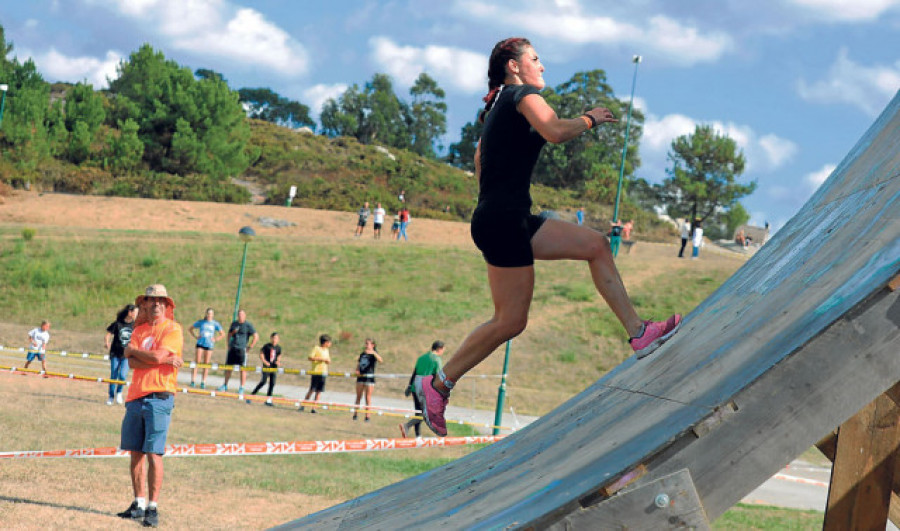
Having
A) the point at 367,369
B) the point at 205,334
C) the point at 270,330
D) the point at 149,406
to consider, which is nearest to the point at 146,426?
the point at 149,406

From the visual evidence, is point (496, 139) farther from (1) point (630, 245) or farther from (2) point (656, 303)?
(1) point (630, 245)

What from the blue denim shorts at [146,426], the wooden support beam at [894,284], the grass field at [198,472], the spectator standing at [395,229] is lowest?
the grass field at [198,472]

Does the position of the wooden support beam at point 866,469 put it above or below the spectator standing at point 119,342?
above

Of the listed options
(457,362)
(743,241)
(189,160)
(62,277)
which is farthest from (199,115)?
(457,362)

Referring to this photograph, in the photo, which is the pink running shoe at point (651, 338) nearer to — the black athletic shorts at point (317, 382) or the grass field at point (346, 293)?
the black athletic shorts at point (317, 382)

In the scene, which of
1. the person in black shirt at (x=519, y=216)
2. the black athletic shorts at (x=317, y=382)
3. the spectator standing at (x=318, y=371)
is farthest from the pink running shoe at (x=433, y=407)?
the black athletic shorts at (x=317, y=382)

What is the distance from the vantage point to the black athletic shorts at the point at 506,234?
3.79m

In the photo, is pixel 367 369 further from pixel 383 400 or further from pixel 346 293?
pixel 346 293

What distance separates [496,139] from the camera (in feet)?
12.6

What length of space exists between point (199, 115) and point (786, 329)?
67484 millimetres

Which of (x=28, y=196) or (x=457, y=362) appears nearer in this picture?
(x=457, y=362)

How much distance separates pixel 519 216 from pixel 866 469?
183 centimetres

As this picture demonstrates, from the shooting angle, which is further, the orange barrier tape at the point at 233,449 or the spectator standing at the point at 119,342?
the spectator standing at the point at 119,342

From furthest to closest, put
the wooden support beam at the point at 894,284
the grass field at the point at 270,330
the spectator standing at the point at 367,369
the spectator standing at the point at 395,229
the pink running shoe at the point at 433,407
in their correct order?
the spectator standing at the point at 395,229 < the spectator standing at the point at 367,369 < the grass field at the point at 270,330 < the pink running shoe at the point at 433,407 < the wooden support beam at the point at 894,284
